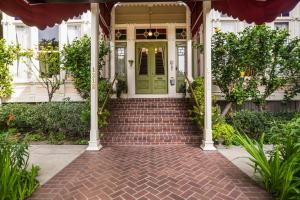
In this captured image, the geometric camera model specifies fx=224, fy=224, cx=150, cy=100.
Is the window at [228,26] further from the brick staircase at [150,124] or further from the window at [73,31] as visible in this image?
the window at [73,31]

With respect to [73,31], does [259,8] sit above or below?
below

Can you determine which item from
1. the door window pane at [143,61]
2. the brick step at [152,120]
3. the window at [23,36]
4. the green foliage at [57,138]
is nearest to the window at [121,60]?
the door window pane at [143,61]

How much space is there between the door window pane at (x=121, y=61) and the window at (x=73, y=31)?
184 cm

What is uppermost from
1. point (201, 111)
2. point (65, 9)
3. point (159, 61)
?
point (65, 9)

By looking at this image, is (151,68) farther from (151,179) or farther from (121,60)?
(151,179)

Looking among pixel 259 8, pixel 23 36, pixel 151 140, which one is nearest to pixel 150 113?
pixel 151 140

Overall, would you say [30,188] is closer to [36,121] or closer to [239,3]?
[36,121]

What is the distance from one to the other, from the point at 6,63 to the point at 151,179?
737 cm

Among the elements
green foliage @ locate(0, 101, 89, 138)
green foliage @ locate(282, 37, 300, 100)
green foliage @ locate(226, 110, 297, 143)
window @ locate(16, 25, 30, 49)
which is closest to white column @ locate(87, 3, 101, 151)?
green foliage @ locate(0, 101, 89, 138)

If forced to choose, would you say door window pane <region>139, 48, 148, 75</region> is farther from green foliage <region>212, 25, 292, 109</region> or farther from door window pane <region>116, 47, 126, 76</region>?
green foliage <region>212, 25, 292, 109</region>

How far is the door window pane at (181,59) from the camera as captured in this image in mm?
10352

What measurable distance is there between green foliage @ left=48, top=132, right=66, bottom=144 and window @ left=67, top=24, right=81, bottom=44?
4.19 m

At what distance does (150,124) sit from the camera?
7.48 meters

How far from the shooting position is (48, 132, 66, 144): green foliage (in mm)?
6972
